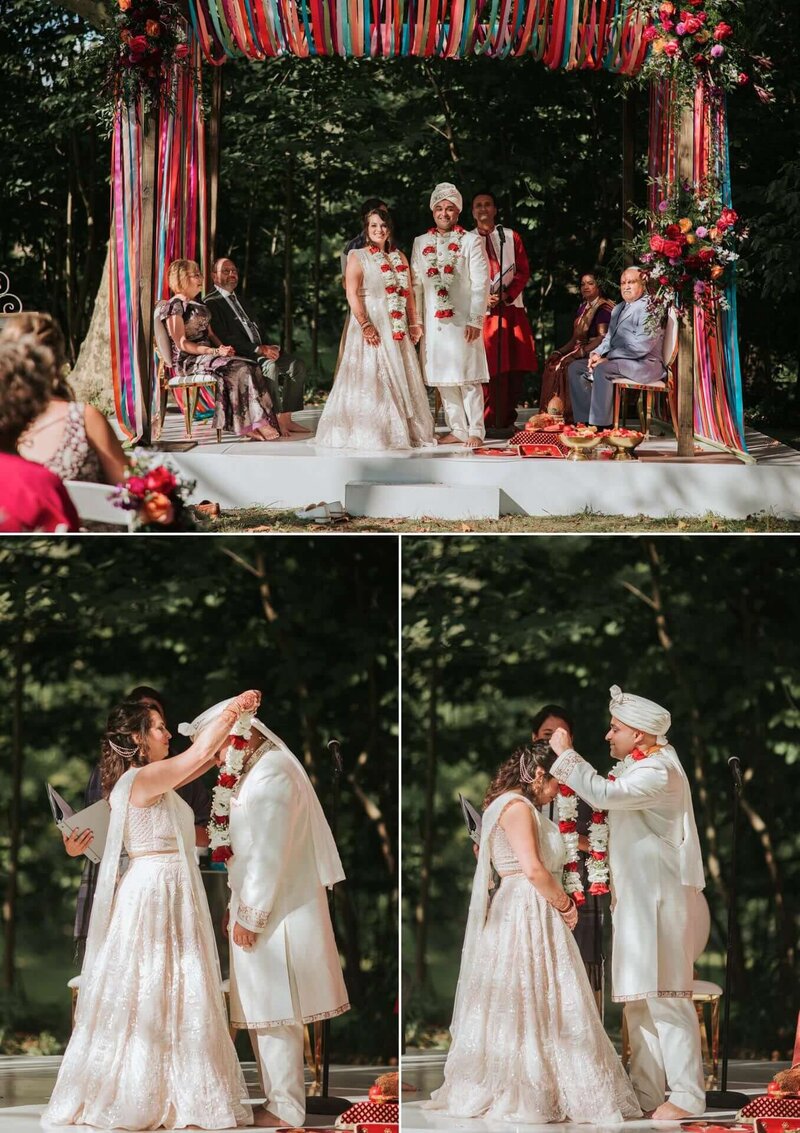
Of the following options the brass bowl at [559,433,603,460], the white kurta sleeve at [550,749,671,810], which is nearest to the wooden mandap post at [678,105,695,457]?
the brass bowl at [559,433,603,460]

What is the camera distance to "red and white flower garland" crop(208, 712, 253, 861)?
550 centimetres

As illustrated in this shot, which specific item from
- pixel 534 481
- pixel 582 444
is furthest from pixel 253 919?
pixel 582 444

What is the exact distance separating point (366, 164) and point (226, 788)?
41.9 feet

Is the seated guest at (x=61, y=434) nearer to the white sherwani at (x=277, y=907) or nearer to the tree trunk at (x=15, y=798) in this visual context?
the tree trunk at (x=15, y=798)

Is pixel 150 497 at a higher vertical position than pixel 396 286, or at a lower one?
lower

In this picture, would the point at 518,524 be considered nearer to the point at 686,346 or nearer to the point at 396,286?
the point at 686,346

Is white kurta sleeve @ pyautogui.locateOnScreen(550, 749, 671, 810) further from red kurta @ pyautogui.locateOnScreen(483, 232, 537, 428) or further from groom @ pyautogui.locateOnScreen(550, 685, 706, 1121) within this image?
red kurta @ pyautogui.locateOnScreen(483, 232, 537, 428)

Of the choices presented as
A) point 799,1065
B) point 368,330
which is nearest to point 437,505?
point 368,330

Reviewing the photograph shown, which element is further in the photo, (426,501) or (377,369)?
(377,369)

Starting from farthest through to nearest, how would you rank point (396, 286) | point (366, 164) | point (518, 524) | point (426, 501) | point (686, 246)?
point (366, 164) → point (396, 286) → point (686, 246) → point (426, 501) → point (518, 524)

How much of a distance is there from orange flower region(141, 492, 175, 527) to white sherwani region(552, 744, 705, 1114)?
1.54m

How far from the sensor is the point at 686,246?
9.30 m

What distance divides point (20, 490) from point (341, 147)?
478 inches

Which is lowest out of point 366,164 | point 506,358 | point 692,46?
point 506,358
